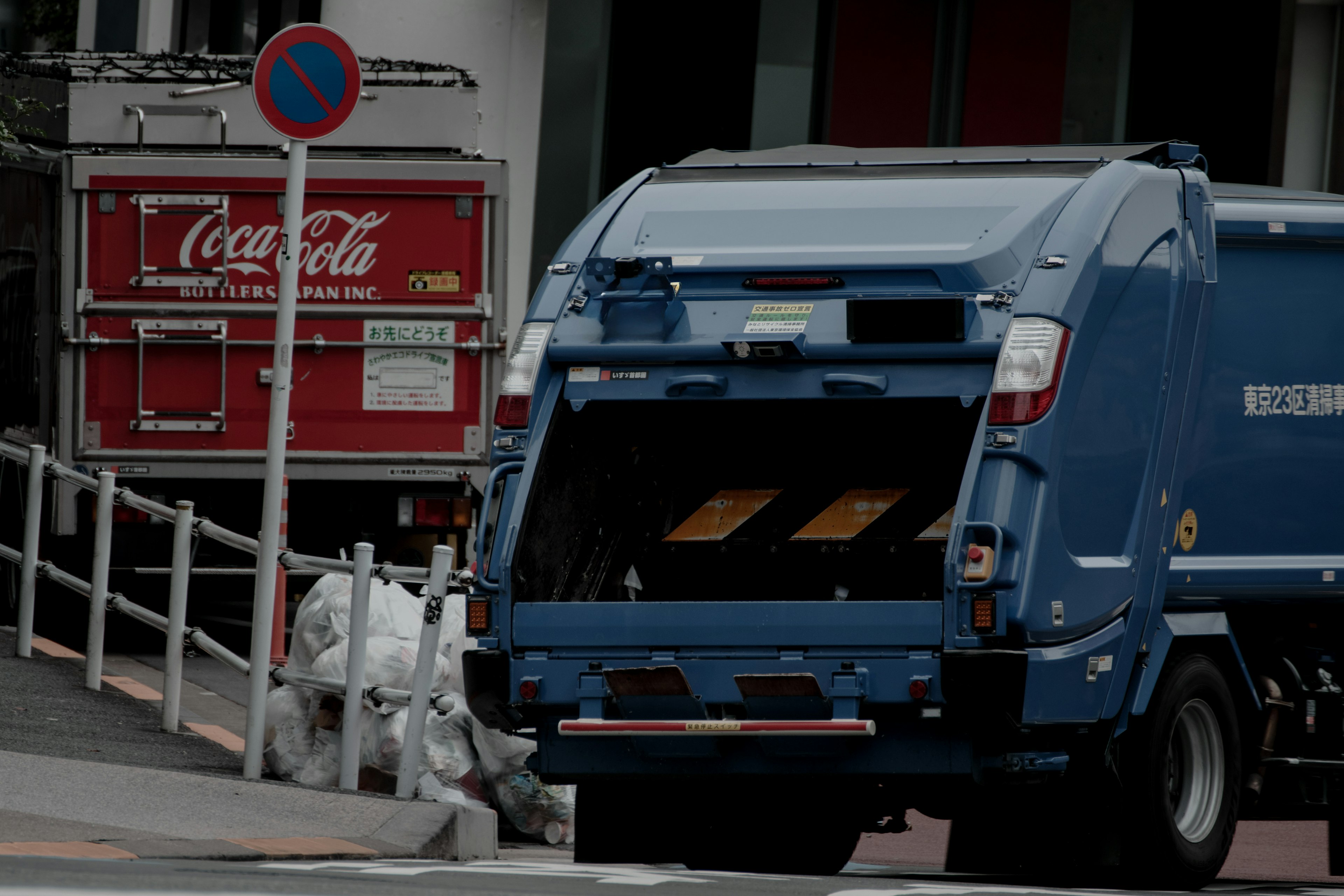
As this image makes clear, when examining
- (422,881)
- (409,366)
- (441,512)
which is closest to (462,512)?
(441,512)

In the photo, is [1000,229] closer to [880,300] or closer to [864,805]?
[880,300]

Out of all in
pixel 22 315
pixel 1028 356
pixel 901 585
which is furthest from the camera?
pixel 22 315

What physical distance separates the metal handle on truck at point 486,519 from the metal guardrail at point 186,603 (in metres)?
0.07

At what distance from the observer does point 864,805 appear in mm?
6617

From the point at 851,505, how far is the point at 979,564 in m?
1.25

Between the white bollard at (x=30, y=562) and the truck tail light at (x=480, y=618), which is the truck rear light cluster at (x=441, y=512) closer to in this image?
the white bollard at (x=30, y=562)

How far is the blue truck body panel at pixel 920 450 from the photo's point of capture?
231 inches

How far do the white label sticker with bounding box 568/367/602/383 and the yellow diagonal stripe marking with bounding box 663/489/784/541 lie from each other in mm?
839

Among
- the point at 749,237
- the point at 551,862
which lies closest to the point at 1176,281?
the point at 749,237

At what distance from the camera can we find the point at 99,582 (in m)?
9.32

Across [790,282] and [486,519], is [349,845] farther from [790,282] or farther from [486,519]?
[790,282]

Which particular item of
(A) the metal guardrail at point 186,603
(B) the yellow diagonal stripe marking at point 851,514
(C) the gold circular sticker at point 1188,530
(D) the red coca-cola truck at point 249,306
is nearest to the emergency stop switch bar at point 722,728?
(A) the metal guardrail at point 186,603

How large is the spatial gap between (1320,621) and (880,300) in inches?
90.1

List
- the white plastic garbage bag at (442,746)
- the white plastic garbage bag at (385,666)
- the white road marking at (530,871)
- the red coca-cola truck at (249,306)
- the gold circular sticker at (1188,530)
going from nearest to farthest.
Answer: the white road marking at (530,871) → the gold circular sticker at (1188,530) → the white plastic garbage bag at (442,746) → the white plastic garbage bag at (385,666) → the red coca-cola truck at (249,306)
